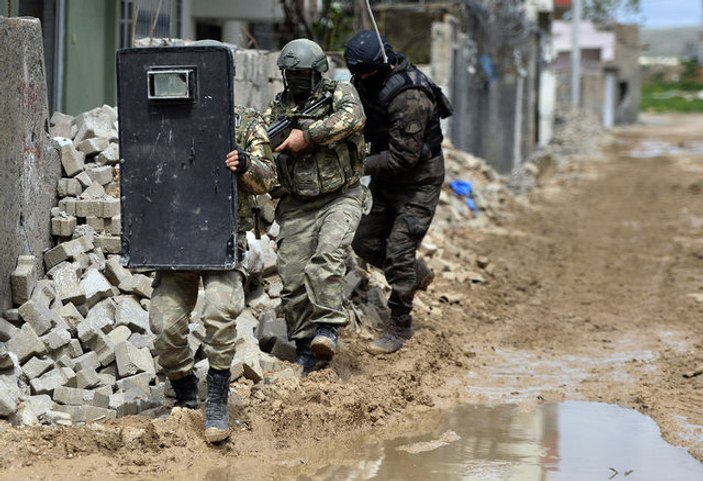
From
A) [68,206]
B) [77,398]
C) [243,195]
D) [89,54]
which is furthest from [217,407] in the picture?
[89,54]

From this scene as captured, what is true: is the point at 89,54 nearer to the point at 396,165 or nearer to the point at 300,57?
the point at 396,165

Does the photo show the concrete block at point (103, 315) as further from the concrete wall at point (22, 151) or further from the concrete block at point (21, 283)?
the concrete wall at point (22, 151)

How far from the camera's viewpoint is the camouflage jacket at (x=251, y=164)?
5.75 meters

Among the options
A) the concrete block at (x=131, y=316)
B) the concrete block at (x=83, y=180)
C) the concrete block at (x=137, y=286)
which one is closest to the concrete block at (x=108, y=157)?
the concrete block at (x=83, y=180)

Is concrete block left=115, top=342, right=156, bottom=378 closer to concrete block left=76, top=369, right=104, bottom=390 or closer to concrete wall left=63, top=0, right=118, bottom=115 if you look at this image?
concrete block left=76, top=369, right=104, bottom=390

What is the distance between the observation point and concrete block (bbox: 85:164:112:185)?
7.34 m

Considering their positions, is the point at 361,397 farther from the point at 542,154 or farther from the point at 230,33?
the point at 542,154

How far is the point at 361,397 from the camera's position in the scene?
21.0 feet

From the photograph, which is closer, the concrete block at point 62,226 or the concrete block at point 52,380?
the concrete block at point 52,380

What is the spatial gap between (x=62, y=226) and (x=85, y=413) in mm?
1582

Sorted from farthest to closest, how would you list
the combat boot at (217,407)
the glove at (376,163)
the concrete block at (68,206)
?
the glove at (376,163)
the concrete block at (68,206)
the combat boot at (217,407)

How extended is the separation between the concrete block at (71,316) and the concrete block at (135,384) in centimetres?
45

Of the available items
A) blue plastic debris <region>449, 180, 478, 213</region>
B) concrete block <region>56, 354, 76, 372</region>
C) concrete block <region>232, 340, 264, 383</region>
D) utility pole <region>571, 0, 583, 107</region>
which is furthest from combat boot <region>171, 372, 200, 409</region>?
utility pole <region>571, 0, 583, 107</region>

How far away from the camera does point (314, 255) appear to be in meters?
6.70
